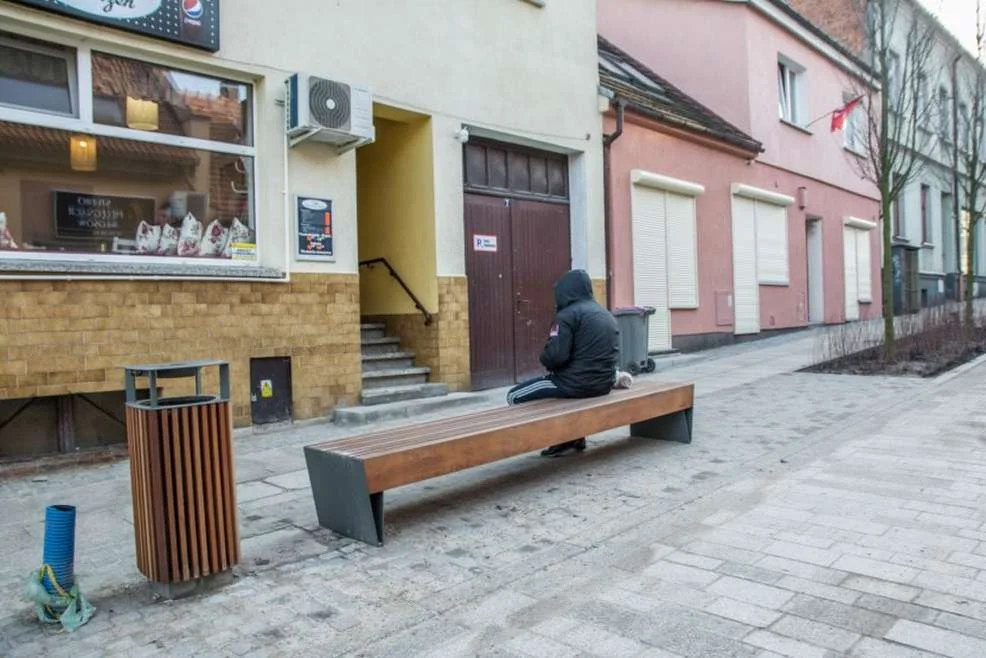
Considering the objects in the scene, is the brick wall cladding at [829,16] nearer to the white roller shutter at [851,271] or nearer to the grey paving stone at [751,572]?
the white roller shutter at [851,271]

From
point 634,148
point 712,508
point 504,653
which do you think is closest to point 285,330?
point 712,508

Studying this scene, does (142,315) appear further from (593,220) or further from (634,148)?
(634,148)

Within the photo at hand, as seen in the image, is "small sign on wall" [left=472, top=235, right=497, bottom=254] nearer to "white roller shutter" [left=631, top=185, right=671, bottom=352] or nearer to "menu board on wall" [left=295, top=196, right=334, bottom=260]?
"menu board on wall" [left=295, top=196, right=334, bottom=260]

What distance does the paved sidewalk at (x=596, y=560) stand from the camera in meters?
3.05

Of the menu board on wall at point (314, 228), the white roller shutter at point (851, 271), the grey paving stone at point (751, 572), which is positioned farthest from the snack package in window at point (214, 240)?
the white roller shutter at point (851, 271)

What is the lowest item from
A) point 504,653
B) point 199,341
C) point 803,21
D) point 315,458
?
point 504,653

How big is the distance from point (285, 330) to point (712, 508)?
4.69 meters

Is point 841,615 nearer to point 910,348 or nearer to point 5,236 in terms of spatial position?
point 5,236

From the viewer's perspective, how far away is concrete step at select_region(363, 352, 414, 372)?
8906 millimetres

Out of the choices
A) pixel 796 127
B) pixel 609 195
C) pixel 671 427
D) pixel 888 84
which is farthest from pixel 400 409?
pixel 796 127

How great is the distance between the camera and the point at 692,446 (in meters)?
6.49

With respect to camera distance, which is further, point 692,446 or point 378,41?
point 378,41

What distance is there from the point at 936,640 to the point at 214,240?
6.70m

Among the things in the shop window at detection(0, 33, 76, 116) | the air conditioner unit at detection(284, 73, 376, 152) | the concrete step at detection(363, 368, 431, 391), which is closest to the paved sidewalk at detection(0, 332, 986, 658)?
the concrete step at detection(363, 368, 431, 391)
